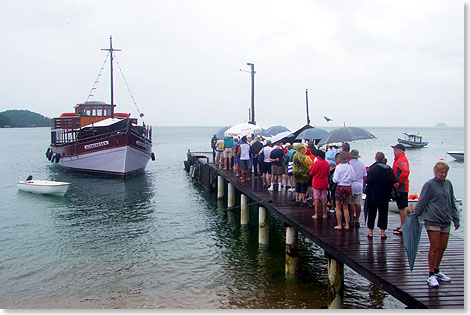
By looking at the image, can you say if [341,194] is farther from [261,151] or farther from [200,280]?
[261,151]

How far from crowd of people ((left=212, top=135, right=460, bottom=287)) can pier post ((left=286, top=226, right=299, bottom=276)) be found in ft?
2.58

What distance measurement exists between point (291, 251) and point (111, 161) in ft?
79.0

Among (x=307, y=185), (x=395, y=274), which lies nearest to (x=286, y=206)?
(x=307, y=185)

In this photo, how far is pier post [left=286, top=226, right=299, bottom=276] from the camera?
10445 millimetres

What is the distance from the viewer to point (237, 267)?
11562 mm

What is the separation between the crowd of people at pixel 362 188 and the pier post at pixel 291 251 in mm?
787

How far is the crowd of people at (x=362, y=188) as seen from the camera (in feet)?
19.5

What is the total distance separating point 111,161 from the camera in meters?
32.1

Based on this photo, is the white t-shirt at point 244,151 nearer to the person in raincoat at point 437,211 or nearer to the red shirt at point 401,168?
the red shirt at point 401,168

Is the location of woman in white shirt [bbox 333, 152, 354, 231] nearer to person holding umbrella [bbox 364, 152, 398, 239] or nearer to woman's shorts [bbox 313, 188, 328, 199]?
person holding umbrella [bbox 364, 152, 398, 239]

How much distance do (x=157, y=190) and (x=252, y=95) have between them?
8916mm

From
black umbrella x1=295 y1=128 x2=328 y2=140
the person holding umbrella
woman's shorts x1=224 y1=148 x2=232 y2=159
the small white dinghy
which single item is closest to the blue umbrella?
the person holding umbrella

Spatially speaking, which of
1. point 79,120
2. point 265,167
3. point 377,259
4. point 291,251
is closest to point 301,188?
point 291,251

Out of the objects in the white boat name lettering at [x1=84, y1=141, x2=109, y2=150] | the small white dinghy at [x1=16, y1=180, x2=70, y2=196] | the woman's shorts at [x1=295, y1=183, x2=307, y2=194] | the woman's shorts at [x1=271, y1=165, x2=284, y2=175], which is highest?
the white boat name lettering at [x1=84, y1=141, x2=109, y2=150]
